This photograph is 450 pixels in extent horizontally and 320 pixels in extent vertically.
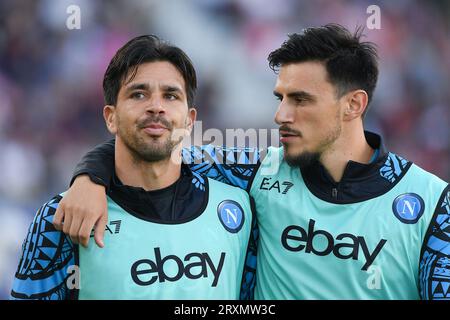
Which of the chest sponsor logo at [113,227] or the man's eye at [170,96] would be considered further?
the man's eye at [170,96]

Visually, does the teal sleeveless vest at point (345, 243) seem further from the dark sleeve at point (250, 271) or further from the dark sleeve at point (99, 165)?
the dark sleeve at point (99, 165)

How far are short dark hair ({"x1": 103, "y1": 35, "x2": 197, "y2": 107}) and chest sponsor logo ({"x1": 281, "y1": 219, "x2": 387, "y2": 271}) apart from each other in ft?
2.26

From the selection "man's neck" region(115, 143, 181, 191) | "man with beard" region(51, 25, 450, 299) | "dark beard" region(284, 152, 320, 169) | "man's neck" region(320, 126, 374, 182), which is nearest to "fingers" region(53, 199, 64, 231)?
"man with beard" region(51, 25, 450, 299)

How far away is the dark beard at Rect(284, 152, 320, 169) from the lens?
2.68m

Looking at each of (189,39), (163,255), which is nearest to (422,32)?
(189,39)

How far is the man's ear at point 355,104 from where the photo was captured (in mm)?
2887

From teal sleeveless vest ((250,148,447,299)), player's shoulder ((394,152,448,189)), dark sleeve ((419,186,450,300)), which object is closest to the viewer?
dark sleeve ((419,186,450,300))

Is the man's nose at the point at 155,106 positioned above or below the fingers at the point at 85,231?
above

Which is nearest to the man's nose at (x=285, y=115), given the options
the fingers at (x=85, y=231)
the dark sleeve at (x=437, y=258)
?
the dark sleeve at (x=437, y=258)

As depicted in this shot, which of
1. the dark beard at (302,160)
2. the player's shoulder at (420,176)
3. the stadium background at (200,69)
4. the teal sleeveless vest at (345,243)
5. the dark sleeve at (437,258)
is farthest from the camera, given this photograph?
the stadium background at (200,69)

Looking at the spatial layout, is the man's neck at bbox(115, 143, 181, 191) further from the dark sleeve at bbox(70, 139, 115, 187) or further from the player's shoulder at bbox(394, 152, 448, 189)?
the player's shoulder at bbox(394, 152, 448, 189)

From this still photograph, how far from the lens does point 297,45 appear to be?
113 inches

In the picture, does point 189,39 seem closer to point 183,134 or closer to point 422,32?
point 422,32

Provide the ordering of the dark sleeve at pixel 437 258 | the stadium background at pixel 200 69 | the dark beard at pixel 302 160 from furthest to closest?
the stadium background at pixel 200 69 → the dark beard at pixel 302 160 → the dark sleeve at pixel 437 258
